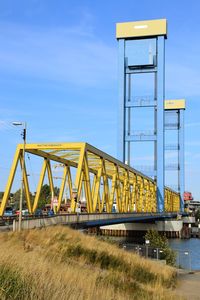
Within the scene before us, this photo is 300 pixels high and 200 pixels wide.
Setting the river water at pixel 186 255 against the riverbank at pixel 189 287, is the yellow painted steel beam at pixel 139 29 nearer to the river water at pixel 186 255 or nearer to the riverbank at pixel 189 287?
the river water at pixel 186 255

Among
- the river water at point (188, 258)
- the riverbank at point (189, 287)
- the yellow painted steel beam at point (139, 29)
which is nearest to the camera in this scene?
the riverbank at point (189, 287)

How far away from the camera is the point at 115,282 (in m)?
14.4

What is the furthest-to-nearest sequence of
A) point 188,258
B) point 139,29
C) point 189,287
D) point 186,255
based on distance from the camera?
point 139,29, point 186,255, point 188,258, point 189,287

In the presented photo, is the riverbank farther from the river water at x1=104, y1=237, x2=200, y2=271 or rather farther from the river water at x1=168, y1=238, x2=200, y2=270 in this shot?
the river water at x1=168, y1=238, x2=200, y2=270

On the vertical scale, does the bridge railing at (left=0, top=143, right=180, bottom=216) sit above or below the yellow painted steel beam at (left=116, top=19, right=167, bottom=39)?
below

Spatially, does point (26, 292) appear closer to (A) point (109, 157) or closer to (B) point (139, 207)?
(A) point (109, 157)

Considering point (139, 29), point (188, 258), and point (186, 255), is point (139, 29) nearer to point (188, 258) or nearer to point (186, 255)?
point (186, 255)

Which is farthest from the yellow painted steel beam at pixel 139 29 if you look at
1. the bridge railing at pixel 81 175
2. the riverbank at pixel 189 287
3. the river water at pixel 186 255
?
the riverbank at pixel 189 287

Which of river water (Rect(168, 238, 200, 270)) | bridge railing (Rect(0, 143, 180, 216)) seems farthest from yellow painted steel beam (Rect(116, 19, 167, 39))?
river water (Rect(168, 238, 200, 270))

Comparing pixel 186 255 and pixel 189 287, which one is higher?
pixel 189 287

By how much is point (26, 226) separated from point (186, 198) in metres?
164

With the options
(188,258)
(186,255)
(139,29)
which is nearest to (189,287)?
(188,258)

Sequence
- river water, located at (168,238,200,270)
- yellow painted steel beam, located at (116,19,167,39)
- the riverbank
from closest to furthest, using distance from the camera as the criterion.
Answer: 1. the riverbank
2. river water, located at (168,238,200,270)
3. yellow painted steel beam, located at (116,19,167,39)

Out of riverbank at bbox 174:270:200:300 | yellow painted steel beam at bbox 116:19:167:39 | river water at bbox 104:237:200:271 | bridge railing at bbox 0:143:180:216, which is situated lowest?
river water at bbox 104:237:200:271
